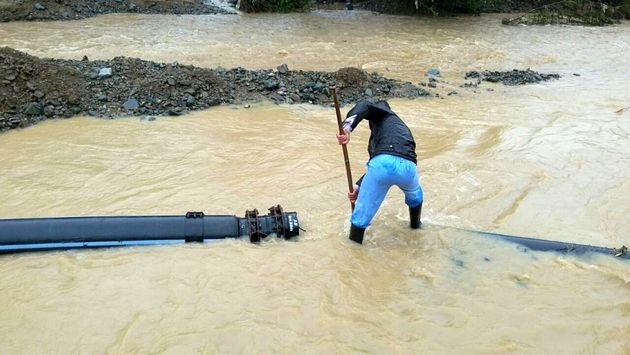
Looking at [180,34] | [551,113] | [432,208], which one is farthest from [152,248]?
[180,34]

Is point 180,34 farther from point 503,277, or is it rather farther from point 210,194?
point 503,277

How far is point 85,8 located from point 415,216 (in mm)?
17493

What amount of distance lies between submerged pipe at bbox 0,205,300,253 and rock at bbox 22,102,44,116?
423 cm

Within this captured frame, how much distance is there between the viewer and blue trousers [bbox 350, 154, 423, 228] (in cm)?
492

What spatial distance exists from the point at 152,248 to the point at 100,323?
3.74 ft

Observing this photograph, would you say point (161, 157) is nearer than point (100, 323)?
No

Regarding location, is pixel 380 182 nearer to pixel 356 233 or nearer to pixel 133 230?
pixel 356 233

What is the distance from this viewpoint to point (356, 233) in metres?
5.44

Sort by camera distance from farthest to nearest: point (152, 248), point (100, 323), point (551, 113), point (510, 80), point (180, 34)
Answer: point (180, 34)
point (510, 80)
point (551, 113)
point (152, 248)
point (100, 323)

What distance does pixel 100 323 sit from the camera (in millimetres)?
4344

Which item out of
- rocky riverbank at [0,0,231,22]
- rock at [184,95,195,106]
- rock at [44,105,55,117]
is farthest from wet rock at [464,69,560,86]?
rocky riverbank at [0,0,231,22]

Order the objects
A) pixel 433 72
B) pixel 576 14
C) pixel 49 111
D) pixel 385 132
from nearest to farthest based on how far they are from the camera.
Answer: pixel 385 132
pixel 49 111
pixel 433 72
pixel 576 14

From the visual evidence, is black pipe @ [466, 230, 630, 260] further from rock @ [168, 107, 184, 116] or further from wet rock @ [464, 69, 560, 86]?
wet rock @ [464, 69, 560, 86]

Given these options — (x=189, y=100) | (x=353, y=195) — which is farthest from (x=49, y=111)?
(x=353, y=195)
